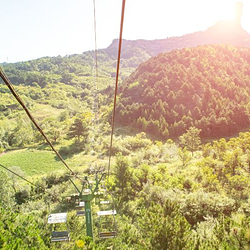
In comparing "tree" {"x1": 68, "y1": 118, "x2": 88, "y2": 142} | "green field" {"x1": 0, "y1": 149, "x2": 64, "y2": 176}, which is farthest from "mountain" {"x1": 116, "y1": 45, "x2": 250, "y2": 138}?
"green field" {"x1": 0, "y1": 149, "x2": 64, "y2": 176}

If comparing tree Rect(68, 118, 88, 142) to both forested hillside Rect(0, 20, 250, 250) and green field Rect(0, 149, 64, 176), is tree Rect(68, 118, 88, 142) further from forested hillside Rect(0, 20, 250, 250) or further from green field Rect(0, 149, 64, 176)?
green field Rect(0, 149, 64, 176)

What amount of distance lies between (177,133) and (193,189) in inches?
1624

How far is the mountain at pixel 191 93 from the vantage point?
225ft

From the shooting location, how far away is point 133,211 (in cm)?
2425

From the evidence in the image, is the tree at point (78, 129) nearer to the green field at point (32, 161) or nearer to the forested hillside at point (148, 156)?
the forested hillside at point (148, 156)

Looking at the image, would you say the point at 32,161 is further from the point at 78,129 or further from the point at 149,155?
the point at 149,155

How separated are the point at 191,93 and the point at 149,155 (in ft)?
143

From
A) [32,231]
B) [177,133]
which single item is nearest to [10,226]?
[32,231]

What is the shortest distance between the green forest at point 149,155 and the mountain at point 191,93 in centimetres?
37

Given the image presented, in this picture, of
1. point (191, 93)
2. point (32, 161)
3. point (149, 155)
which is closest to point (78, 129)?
point (32, 161)

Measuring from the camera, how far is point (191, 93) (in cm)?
8038

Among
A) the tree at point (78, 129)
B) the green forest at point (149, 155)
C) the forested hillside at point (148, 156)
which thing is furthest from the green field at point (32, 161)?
the tree at point (78, 129)

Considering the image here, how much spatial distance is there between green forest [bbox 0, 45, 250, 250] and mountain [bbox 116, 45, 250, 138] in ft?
1.20

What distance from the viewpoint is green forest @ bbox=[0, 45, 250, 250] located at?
15.0 m
